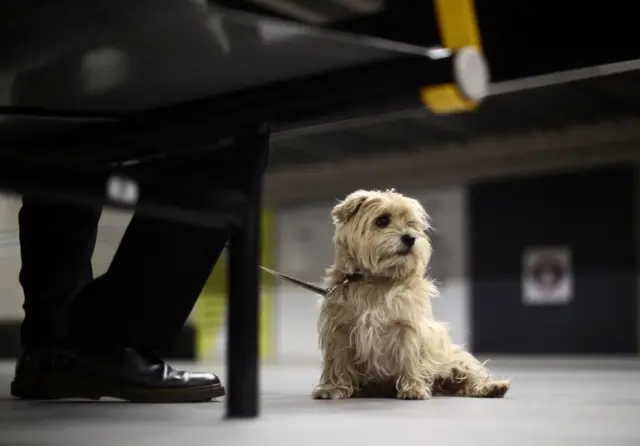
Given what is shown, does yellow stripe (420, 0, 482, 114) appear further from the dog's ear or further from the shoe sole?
the dog's ear

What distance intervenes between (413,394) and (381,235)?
44cm

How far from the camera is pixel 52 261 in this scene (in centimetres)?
152

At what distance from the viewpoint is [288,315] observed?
8.64 m

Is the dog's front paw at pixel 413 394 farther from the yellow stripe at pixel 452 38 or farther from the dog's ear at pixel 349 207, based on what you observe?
the yellow stripe at pixel 452 38

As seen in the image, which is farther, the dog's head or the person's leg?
the dog's head

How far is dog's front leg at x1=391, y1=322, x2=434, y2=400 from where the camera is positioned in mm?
2062

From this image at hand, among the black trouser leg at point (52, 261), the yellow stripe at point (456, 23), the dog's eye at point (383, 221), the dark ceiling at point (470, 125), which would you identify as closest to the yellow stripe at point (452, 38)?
the yellow stripe at point (456, 23)

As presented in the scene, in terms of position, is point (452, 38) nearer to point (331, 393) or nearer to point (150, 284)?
point (150, 284)

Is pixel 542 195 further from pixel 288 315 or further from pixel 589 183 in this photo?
pixel 288 315

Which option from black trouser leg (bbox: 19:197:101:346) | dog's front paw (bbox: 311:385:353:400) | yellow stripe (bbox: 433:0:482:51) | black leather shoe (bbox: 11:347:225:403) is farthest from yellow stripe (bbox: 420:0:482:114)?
dog's front paw (bbox: 311:385:353:400)

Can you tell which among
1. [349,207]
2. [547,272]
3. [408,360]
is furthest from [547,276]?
[408,360]

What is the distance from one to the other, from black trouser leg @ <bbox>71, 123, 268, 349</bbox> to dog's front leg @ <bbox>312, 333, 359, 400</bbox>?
694 millimetres

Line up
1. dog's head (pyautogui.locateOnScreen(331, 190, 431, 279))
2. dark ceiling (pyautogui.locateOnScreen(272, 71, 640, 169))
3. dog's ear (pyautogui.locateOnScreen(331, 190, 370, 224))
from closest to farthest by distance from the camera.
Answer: dog's head (pyautogui.locateOnScreen(331, 190, 431, 279)) < dog's ear (pyautogui.locateOnScreen(331, 190, 370, 224)) < dark ceiling (pyautogui.locateOnScreen(272, 71, 640, 169))

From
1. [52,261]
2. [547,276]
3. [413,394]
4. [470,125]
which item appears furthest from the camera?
[547,276]
